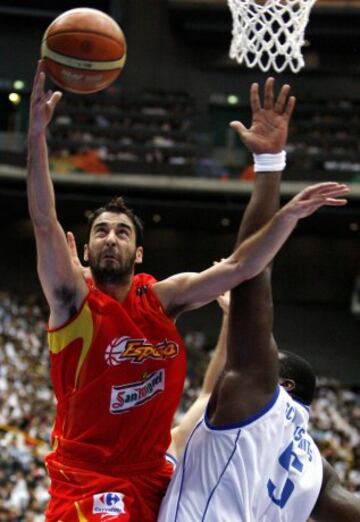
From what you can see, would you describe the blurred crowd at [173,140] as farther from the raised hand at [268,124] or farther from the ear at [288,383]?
the raised hand at [268,124]

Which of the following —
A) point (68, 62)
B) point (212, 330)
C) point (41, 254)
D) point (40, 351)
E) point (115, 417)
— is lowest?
point (212, 330)

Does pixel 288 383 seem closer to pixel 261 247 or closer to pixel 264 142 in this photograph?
pixel 261 247

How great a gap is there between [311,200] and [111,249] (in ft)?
2.63

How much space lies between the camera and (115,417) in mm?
3562

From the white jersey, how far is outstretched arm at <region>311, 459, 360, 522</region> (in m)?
0.14

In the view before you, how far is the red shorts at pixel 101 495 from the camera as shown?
3.49 metres

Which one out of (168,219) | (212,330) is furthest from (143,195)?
(212,330)

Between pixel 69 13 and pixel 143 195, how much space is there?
15411mm

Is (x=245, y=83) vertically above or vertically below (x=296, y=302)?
above

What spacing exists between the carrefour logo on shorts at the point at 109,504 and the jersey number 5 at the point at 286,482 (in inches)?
21.8

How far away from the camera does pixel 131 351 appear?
3586 millimetres

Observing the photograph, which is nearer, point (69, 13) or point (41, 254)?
point (41, 254)

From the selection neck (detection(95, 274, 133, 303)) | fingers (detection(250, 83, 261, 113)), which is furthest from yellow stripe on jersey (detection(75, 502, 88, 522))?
fingers (detection(250, 83, 261, 113))

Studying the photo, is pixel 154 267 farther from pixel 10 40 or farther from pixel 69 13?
pixel 69 13
